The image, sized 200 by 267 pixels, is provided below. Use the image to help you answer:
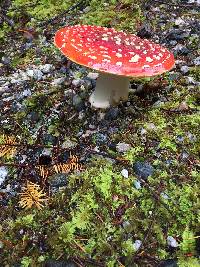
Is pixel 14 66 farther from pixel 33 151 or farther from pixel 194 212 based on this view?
pixel 194 212

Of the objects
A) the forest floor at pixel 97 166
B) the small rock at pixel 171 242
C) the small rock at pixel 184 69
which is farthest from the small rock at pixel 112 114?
the small rock at pixel 171 242

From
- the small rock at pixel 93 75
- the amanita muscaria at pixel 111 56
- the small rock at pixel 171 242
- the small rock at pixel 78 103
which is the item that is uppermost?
the amanita muscaria at pixel 111 56

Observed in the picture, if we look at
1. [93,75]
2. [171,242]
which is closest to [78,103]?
[93,75]

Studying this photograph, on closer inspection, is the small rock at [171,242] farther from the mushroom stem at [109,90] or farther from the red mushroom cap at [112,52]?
the mushroom stem at [109,90]

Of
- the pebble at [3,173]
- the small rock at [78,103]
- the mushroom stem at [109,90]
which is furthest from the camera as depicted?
the small rock at [78,103]

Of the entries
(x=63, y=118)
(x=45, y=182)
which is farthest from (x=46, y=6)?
(x=45, y=182)

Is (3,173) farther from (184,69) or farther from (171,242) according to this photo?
(184,69)
